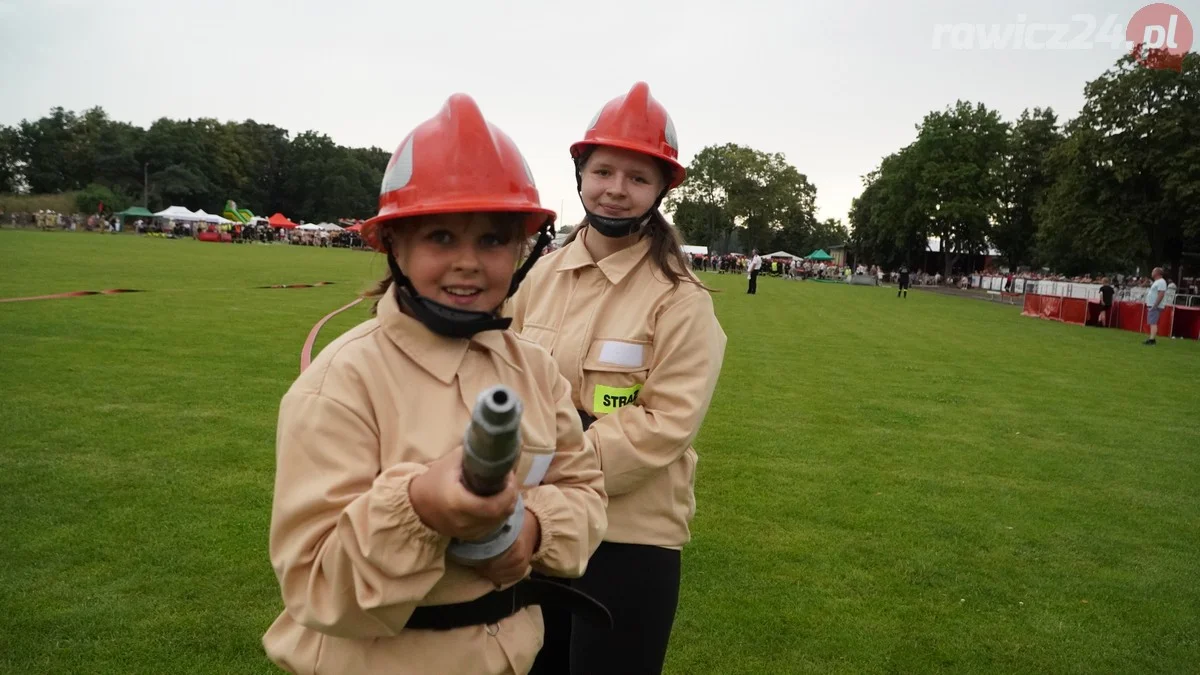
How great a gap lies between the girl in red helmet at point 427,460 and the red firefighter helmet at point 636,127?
0.70 m

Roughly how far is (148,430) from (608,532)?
6.08 metres

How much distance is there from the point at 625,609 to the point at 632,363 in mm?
717

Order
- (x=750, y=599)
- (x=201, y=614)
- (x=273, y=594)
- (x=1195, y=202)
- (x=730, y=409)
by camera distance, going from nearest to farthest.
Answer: (x=201, y=614) → (x=273, y=594) → (x=750, y=599) → (x=730, y=409) → (x=1195, y=202)

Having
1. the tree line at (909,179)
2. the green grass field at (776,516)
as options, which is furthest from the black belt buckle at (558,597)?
the tree line at (909,179)

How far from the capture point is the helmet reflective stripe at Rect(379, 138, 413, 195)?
163 centimetres

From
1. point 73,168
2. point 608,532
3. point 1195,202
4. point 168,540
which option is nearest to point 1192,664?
point 608,532

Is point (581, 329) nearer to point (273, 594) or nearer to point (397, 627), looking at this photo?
point (397, 627)

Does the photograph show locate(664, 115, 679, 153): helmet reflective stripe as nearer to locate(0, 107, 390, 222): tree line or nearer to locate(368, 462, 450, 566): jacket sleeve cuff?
locate(368, 462, 450, 566): jacket sleeve cuff

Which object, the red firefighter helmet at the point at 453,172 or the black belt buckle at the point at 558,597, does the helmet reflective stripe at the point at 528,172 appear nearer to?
the red firefighter helmet at the point at 453,172

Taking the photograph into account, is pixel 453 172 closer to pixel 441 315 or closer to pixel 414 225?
pixel 414 225

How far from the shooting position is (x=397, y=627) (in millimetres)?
1492

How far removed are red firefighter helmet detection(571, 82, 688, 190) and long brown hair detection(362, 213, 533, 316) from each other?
0.71 m

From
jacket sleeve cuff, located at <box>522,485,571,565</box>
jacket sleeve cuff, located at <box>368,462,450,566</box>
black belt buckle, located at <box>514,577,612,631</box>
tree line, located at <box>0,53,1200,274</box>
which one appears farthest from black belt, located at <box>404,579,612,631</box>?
tree line, located at <box>0,53,1200,274</box>

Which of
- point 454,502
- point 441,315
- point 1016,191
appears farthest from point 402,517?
point 1016,191
